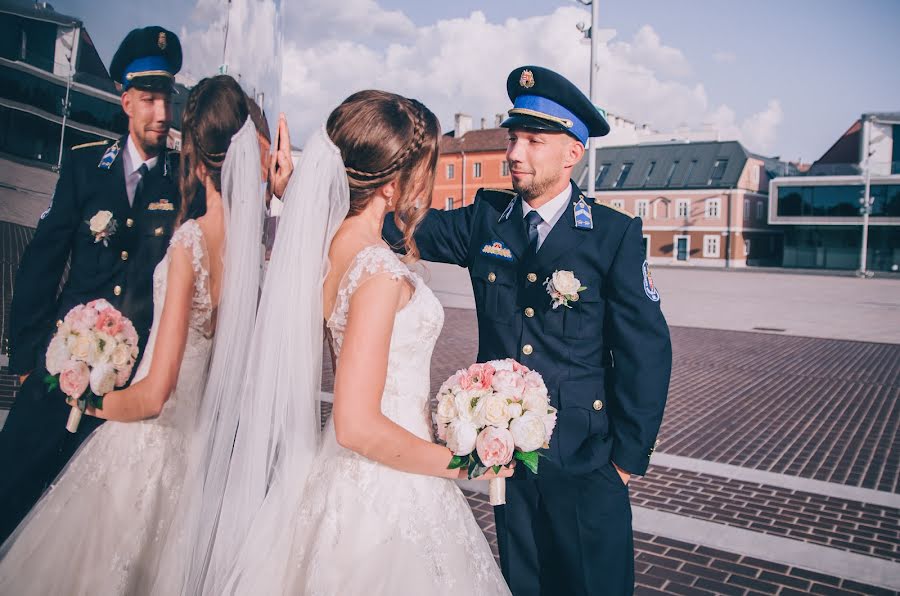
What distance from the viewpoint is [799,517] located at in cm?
543

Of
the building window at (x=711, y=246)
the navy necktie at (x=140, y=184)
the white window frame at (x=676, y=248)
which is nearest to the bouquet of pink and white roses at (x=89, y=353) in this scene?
the navy necktie at (x=140, y=184)

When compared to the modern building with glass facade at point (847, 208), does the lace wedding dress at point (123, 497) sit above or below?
below

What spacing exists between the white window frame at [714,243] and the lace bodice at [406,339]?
58.8 meters

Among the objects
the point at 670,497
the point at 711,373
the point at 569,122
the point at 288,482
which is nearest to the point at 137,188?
the point at 288,482

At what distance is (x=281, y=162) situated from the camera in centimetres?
254

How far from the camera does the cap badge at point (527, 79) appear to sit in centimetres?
303

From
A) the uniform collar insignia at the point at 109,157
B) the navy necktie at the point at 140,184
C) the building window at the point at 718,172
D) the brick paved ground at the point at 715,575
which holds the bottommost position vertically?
the brick paved ground at the point at 715,575

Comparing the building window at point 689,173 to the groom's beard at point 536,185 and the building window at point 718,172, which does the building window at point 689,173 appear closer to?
the building window at point 718,172

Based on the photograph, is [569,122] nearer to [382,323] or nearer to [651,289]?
[651,289]

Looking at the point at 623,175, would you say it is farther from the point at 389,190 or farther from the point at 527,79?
the point at 389,190

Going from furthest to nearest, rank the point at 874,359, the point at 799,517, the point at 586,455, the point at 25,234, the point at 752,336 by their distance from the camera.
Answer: the point at 752,336 < the point at 874,359 < the point at 799,517 < the point at 586,455 < the point at 25,234

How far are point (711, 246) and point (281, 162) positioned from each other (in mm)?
59197

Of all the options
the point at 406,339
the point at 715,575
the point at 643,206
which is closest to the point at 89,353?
the point at 406,339

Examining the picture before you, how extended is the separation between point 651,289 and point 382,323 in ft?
4.28
